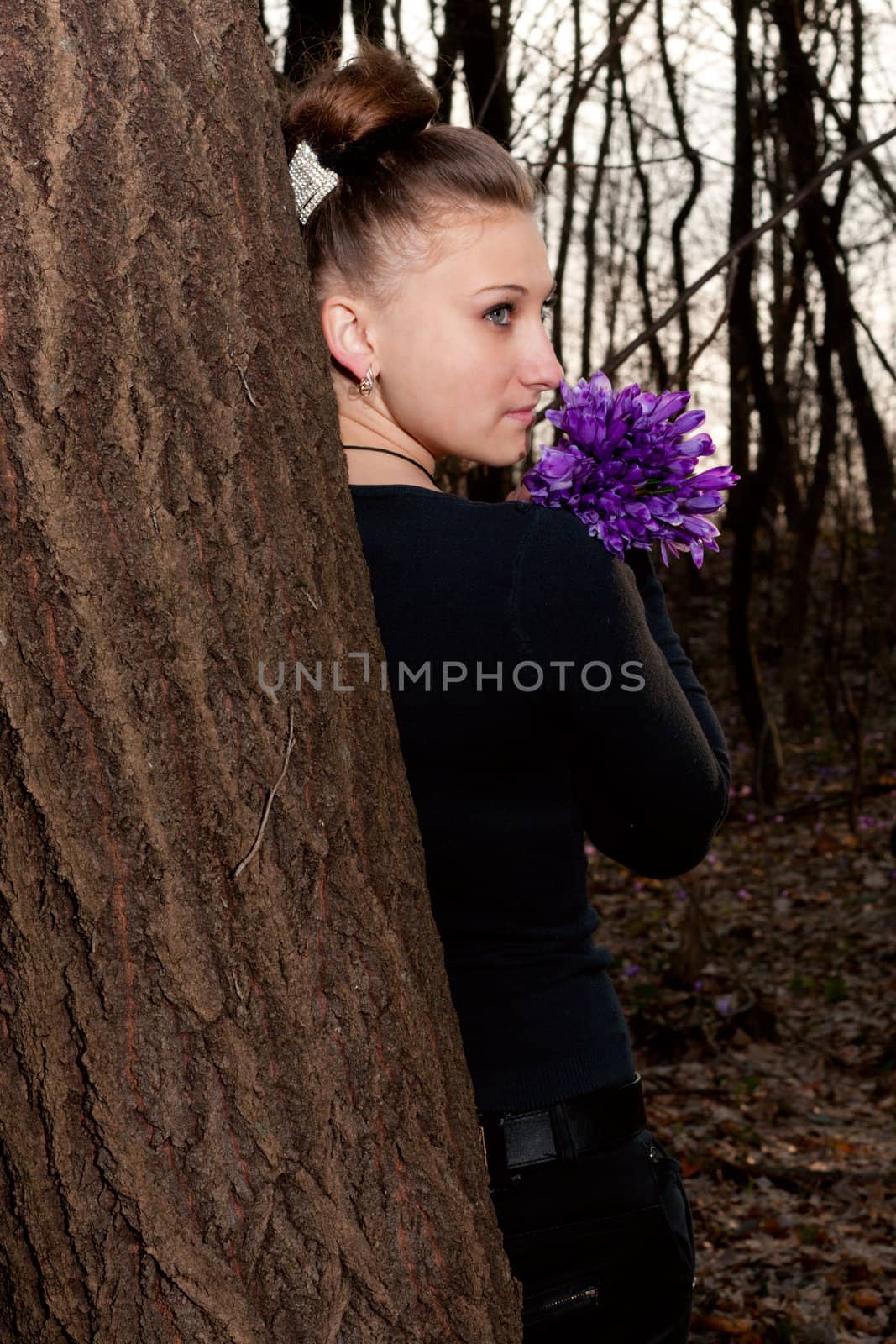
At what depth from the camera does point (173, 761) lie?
42.0 inches

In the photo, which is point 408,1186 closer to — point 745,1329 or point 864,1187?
point 745,1329

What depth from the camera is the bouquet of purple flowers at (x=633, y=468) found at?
137cm

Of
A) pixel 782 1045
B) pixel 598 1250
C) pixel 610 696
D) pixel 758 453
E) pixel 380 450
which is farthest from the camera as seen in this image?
pixel 758 453

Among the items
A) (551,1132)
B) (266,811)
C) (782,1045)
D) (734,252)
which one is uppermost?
(734,252)

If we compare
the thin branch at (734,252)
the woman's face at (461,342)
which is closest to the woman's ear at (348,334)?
the woman's face at (461,342)

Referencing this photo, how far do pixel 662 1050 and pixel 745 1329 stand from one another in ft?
7.76

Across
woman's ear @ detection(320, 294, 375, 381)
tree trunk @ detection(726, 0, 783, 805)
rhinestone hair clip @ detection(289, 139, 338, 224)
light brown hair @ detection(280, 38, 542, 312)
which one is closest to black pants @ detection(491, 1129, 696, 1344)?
woman's ear @ detection(320, 294, 375, 381)

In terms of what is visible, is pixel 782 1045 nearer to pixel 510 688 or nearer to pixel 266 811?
pixel 510 688

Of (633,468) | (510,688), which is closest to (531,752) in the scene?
(510,688)

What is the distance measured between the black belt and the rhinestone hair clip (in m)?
1.17

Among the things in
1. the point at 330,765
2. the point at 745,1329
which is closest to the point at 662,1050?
the point at 745,1329

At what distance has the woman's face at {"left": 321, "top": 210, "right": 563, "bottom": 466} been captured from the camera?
1487 millimetres

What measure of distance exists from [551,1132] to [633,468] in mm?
793

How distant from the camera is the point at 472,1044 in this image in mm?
1442
